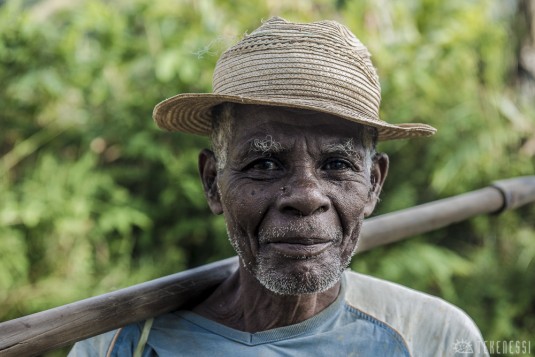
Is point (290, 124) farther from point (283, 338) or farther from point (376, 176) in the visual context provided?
point (283, 338)

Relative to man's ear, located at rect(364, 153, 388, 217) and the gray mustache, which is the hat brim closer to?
man's ear, located at rect(364, 153, 388, 217)

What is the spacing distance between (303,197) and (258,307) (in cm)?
45

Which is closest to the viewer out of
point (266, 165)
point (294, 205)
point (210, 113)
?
point (294, 205)

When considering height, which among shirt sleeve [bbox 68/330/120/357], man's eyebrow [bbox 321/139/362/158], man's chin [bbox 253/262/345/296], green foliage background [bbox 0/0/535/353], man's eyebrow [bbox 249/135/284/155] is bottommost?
green foliage background [bbox 0/0/535/353]

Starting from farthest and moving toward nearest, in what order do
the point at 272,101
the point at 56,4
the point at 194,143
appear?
the point at 56,4, the point at 194,143, the point at 272,101

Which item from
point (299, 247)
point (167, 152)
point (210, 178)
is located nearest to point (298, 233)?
point (299, 247)

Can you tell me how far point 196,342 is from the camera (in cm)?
197

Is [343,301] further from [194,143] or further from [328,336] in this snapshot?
[194,143]

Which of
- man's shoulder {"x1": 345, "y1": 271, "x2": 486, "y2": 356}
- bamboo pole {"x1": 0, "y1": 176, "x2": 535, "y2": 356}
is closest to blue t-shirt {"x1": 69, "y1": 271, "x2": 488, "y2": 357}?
man's shoulder {"x1": 345, "y1": 271, "x2": 486, "y2": 356}

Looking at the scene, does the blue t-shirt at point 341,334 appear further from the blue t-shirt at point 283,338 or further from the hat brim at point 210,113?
the hat brim at point 210,113

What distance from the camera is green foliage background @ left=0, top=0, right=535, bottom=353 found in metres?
4.12

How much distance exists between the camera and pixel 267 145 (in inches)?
70.9

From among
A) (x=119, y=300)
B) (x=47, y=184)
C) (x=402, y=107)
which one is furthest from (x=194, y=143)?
(x=119, y=300)

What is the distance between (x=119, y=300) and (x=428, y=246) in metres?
2.82
